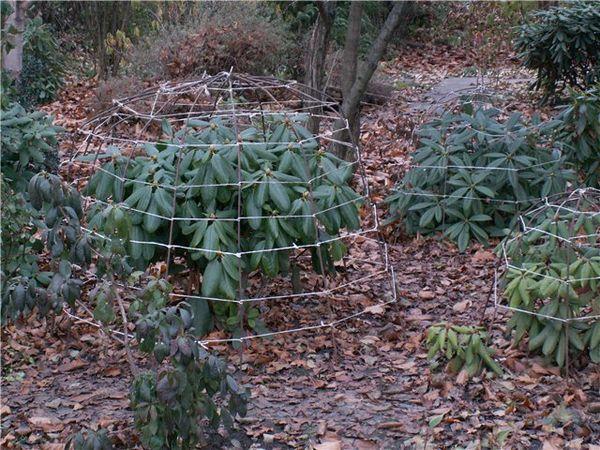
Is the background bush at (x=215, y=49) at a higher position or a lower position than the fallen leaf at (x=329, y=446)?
higher

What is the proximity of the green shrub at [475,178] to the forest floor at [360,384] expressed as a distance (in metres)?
0.35

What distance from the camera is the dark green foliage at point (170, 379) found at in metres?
3.23

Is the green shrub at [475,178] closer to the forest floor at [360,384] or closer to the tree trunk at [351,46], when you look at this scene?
the forest floor at [360,384]

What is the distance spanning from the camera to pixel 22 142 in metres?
5.28

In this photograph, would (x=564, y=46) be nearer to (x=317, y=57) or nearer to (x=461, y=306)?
(x=317, y=57)

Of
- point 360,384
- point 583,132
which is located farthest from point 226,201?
point 583,132

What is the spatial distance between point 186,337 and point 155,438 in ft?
1.45

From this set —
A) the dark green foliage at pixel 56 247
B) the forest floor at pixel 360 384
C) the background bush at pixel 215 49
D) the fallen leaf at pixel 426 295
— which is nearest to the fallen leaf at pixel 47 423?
the forest floor at pixel 360 384

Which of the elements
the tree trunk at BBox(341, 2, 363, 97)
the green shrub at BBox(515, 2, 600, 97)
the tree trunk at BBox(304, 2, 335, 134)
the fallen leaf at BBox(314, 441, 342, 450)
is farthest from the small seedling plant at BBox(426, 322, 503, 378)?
the green shrub at BBox(515, 2, 600, 97)

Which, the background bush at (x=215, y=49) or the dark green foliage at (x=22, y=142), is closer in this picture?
the dark green foliage at (x=22, y=142)

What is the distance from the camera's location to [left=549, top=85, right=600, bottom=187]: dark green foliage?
6598 millimetres

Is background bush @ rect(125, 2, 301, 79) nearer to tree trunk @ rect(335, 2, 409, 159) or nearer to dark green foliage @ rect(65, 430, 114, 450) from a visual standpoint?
tree trunk @ rect(335, 2, 409, 159)

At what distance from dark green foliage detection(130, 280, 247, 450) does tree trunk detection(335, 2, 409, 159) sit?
145 inches

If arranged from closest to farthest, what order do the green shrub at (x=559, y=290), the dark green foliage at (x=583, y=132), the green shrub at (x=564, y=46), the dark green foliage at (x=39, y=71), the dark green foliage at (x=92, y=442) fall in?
the dark green foliage at (x=92, y=442) → the green shrub at (x=559, y=290) → the dark green foliage at (x=583, y=132) → the dark green foliage at (x=39, y=71) → the green shrub at (x=564, y=46)
